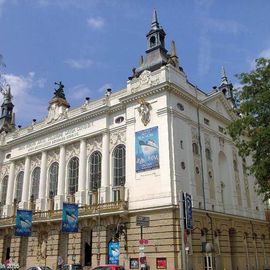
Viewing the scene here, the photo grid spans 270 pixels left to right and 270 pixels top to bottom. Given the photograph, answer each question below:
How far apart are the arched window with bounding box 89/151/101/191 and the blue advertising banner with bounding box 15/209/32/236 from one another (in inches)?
302

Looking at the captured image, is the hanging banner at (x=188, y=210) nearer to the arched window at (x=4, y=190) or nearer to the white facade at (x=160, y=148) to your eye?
the white facade at (x=160, y=148)

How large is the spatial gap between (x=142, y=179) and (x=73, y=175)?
12.1 meters

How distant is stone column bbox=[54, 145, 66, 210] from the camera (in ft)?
148

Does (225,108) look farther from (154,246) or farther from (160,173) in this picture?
(154,246)

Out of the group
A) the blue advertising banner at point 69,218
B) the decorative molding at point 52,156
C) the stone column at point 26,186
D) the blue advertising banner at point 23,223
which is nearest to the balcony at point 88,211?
the stone column at point 26,186

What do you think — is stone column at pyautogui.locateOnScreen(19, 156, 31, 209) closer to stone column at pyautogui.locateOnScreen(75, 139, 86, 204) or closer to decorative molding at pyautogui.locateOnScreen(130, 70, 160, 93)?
stone column at pyautogui.locateOnScreen(75, 139, 86, 204)

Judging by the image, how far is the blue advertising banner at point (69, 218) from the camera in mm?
34872

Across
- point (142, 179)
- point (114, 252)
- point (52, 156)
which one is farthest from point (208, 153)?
point (52, 156)

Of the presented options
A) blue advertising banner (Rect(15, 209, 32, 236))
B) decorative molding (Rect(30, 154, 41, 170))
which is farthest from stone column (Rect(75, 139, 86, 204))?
decorative molding (Rect(30, 154, 41, 170))

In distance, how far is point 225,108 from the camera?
49.3 meters

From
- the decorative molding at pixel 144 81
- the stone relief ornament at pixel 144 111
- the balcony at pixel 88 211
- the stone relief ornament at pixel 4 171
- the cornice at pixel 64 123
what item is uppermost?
the decorative molding at pixel 144 81

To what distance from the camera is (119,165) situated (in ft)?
136

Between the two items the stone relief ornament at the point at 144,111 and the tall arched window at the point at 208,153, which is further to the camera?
the tall arched window at the point at 208,153

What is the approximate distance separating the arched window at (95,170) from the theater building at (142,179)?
126mm
